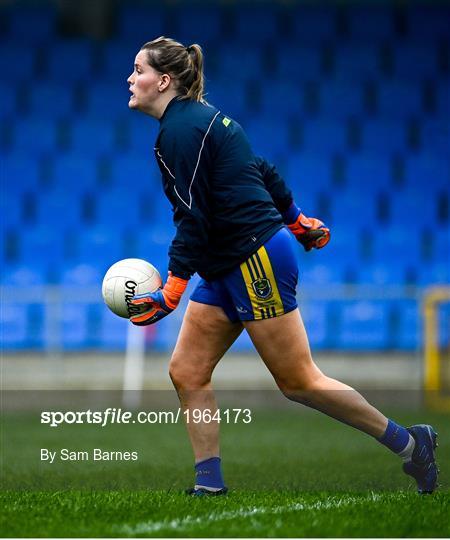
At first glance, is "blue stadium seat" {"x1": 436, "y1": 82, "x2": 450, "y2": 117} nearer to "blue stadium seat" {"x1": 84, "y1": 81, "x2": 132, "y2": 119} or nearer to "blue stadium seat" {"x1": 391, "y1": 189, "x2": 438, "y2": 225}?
"blue stadium seat" {"x1": 391, "y1": 189, "x2": 438, "y2": 225}

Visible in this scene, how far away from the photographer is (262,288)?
5145 mm

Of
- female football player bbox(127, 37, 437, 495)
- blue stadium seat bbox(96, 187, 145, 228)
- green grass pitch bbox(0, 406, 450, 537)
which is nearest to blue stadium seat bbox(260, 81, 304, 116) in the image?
blue stadium seat bbox(96, 187, 145, 228)

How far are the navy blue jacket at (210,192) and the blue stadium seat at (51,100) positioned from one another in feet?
33.8

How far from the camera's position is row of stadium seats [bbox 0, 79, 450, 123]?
50.2 ft

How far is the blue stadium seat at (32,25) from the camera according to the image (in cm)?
1582

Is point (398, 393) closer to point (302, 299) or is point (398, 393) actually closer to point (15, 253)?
point (302, 299)

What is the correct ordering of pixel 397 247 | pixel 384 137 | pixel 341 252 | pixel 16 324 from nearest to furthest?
1. pixel 16 324
2. pixel 341 252
3. pixel 397 247
4. pixel 384 137

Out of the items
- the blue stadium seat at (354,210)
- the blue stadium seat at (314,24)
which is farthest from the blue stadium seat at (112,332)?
the blue stadium seat at (314,24)

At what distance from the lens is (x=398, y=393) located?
11.8 meters

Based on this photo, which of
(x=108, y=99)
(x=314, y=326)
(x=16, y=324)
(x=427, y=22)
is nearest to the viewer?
(x=16, y=324)

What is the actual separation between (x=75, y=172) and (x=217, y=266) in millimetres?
9736

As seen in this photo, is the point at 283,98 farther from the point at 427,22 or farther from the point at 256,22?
the point at 427,22

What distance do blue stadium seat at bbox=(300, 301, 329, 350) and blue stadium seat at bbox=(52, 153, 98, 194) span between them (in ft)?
12.8

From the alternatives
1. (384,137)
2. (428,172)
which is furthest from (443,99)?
(428,172)
